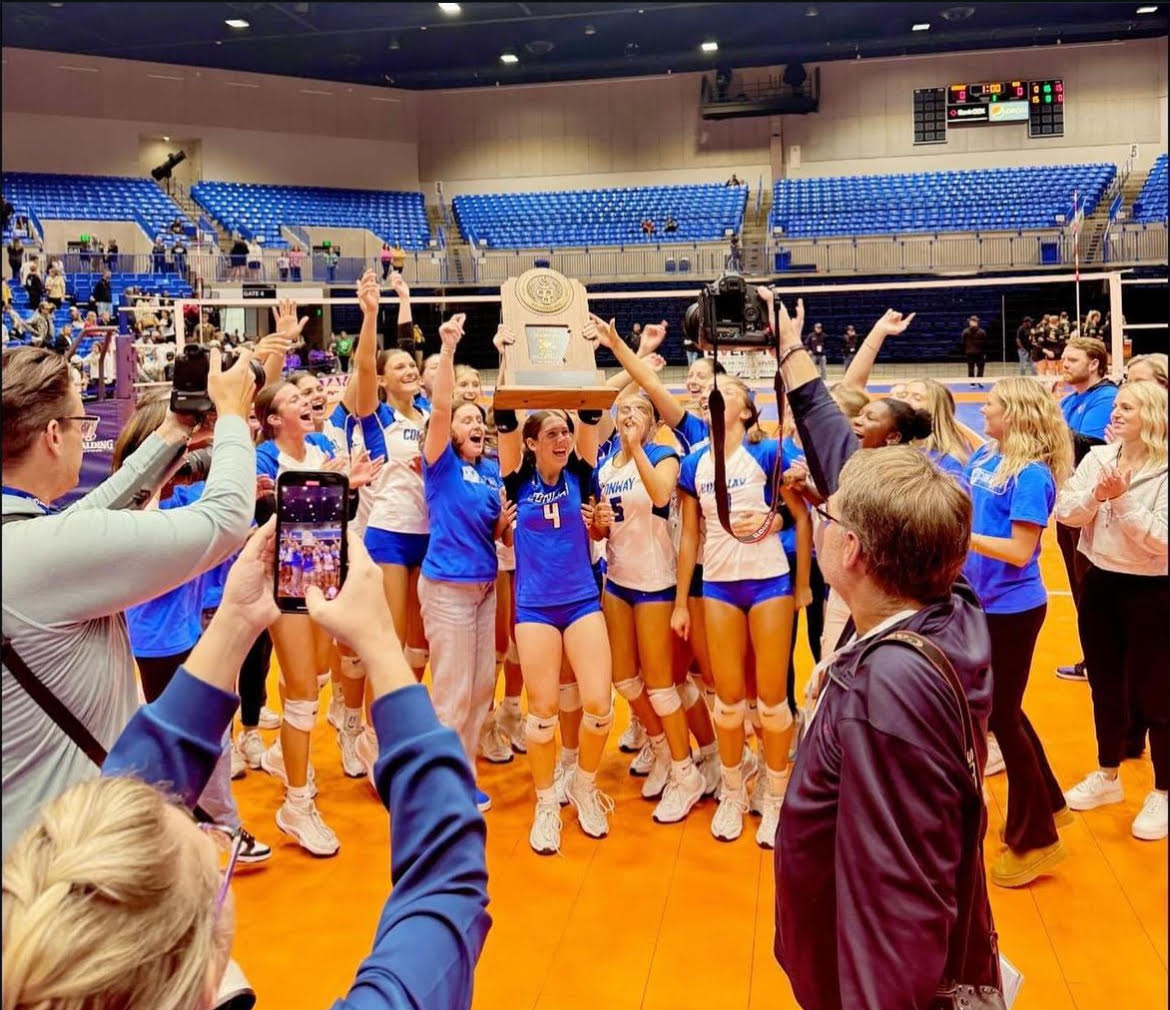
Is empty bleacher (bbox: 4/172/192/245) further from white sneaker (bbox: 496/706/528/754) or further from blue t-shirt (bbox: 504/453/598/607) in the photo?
blue t-shirt (bbox: 504/453/598/607)

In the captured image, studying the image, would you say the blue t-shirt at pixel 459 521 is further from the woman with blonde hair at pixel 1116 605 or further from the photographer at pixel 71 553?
the photographer at pixel 71 553

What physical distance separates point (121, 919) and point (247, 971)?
2446 millimetres

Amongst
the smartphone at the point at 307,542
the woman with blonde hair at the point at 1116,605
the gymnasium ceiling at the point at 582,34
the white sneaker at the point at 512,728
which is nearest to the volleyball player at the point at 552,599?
the white sneaker at the point at 512,728

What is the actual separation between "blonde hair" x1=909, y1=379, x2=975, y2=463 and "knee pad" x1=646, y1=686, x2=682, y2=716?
47.9 inches

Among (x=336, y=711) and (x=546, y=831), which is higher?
(x=336, y=711)

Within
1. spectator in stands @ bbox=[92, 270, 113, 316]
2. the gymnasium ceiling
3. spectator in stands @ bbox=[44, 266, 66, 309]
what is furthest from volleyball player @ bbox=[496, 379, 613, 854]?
spectator in stands @ bbox=[92, 270, 113, 316]

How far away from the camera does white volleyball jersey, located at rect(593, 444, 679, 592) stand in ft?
12.0

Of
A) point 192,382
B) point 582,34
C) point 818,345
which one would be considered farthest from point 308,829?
point 818,345

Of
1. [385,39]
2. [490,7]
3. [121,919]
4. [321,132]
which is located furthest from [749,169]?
[121,919]

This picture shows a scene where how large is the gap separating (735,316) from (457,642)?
1864mm

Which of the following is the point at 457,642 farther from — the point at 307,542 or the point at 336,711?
the point at 307,542

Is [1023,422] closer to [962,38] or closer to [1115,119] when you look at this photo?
[962,38]

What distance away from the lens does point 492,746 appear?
169 inches

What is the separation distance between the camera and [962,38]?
6613mm
